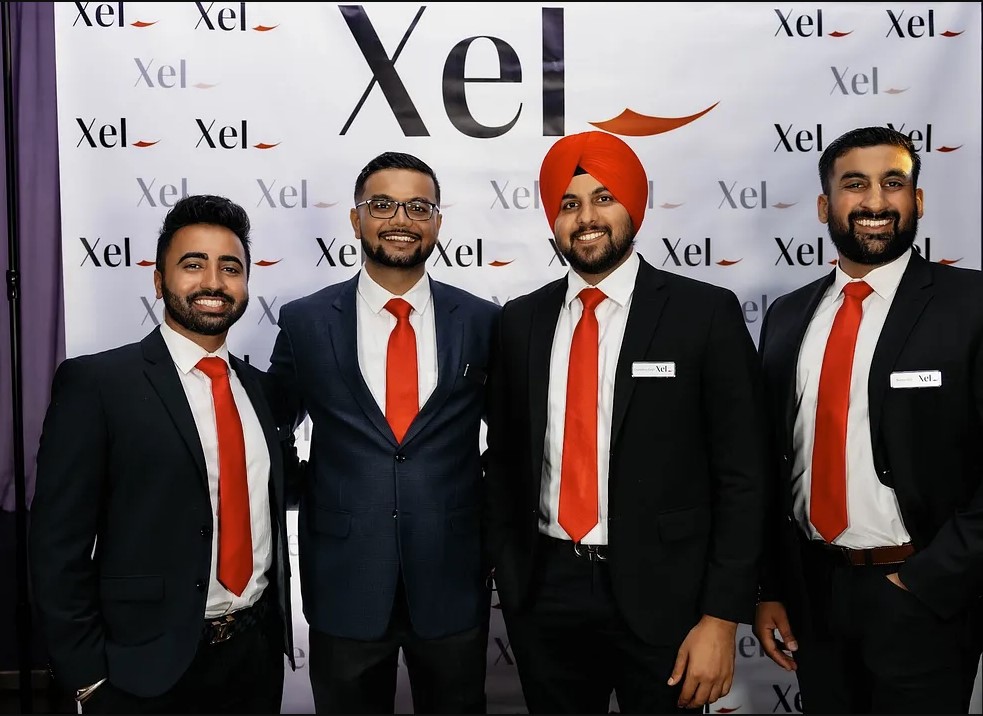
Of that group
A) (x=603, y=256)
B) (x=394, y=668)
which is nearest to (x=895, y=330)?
(x=603, y=256)

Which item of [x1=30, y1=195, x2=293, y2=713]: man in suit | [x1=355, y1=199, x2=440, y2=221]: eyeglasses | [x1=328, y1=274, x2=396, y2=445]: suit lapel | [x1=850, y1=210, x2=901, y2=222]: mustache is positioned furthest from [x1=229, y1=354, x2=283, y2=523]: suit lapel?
[x1=850, y1=210, x2=901, y2=222]: mustache

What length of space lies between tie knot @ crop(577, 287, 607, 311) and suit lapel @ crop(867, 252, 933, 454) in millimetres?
699

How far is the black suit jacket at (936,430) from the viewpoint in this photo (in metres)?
1.96

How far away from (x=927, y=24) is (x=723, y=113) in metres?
0.79

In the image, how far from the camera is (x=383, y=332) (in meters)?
2.27

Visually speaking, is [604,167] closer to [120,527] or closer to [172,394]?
[172,394]

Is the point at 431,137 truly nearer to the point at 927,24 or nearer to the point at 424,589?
the point at 424,589

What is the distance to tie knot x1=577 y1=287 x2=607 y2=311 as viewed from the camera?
7.04 feet

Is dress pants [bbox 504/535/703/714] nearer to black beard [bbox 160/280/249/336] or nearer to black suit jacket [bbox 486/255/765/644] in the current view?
black suit jacket [bbox 486/255/765/644]

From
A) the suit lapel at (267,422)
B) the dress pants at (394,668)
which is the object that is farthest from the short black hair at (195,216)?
the dress pants at (394,668)

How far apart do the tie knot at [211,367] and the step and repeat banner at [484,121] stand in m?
1.01

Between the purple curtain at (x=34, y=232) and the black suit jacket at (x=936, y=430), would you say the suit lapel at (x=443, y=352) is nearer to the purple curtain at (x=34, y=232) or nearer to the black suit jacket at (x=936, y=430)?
the black suit jacket at (x=936, y=430)

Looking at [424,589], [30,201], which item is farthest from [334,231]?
[424,589]

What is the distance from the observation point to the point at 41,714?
3.05 metres
